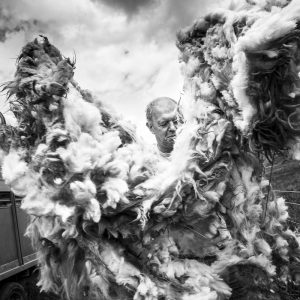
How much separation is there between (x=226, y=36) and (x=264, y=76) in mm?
225

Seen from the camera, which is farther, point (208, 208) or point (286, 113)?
point (208, 208)

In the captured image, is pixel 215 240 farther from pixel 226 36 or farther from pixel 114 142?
pixel 226 36

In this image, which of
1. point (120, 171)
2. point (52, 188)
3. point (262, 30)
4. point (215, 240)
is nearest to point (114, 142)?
point (120, 171)

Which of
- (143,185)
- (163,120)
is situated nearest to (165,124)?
(163,120)

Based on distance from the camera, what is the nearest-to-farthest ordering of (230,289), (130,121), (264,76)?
1. (264,76)
2. (230,289)
3. (130,121)

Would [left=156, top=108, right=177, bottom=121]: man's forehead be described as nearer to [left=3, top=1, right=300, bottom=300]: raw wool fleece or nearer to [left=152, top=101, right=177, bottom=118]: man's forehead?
[left=152, top=101, right=177, bottom=118]: man's forehead

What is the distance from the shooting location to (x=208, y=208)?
164 cm

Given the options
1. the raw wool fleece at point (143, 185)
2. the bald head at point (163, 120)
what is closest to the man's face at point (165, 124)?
the bald head at point (163, 120)

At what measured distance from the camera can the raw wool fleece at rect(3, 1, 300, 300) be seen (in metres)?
1.53

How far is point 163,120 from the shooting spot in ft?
7.16

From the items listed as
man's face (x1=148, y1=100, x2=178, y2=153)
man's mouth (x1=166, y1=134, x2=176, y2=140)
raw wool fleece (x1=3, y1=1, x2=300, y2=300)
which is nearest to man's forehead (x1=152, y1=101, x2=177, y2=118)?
man's face (x1=148, y1=100, x2=178, y2=153)

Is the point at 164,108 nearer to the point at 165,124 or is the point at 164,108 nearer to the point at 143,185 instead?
the point at 165,124

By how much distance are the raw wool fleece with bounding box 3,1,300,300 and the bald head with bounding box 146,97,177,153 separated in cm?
39

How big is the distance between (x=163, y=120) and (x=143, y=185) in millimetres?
634
